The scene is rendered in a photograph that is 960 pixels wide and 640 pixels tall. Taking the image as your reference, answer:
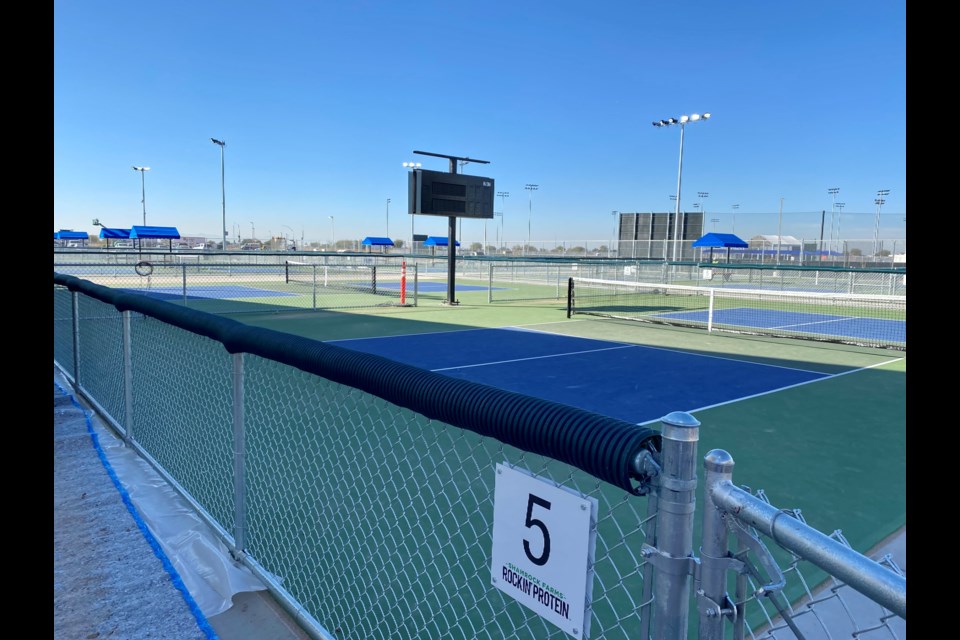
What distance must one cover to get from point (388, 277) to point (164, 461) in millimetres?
37030

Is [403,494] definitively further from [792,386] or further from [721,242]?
[721,242]

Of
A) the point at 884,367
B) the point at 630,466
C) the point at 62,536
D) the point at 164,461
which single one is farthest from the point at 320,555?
the point at 884,367

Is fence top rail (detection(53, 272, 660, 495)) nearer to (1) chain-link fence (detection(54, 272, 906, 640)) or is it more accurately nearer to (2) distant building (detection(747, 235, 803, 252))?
(1) chain-link fence (detection(54, 272, 906, 640))

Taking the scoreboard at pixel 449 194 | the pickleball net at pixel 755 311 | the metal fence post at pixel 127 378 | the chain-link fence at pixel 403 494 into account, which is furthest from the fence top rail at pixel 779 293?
the metal fence post at pixel 127 378

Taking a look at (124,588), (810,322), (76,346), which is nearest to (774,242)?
(810,322)

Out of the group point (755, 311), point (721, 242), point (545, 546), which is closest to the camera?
point (545, 546)

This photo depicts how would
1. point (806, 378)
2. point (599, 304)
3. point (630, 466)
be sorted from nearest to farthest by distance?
1. point (630, 466)
2. point (806, 378)
3. point (599, 304)

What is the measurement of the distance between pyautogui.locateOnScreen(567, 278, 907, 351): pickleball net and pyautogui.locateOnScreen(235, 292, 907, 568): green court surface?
1.12 m

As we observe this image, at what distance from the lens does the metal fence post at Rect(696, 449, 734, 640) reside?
1.48m

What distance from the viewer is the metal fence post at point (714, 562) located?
58.3 inches

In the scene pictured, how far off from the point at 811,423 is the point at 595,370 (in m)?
3.82

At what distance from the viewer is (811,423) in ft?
26.2
